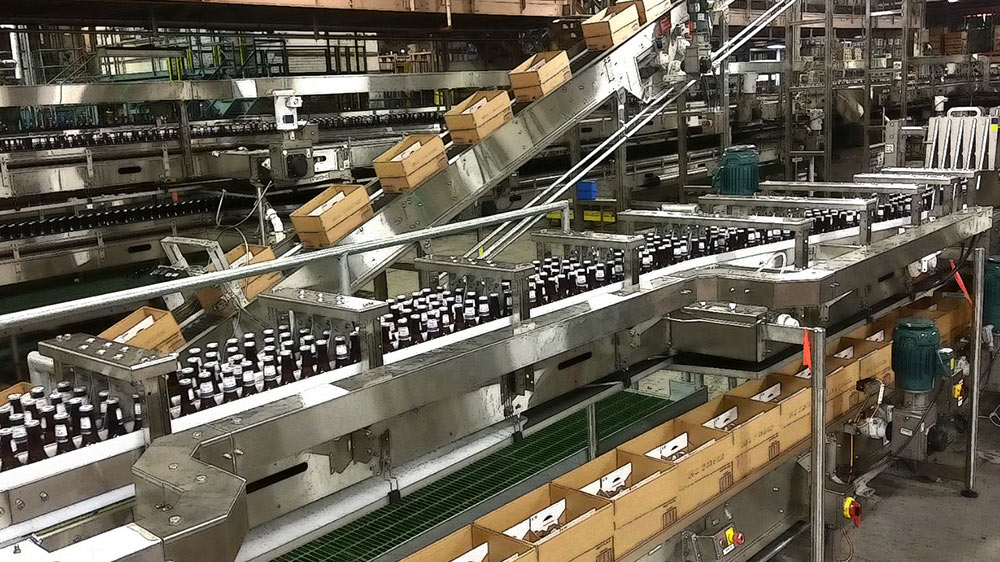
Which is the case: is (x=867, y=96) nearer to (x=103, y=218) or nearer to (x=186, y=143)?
(x=186, y=143)

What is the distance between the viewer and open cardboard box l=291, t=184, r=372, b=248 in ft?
10.7

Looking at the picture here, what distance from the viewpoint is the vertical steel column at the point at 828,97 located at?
662cm

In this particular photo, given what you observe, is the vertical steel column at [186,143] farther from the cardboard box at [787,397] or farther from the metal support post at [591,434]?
the cardboard box at [787,397]

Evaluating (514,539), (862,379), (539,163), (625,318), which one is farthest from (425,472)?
(539,163)

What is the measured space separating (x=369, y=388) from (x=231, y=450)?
1.09ft

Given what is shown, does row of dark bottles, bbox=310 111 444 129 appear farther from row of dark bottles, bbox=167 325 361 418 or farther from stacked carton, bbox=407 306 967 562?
row of dark bottles, bbox=167 325 361 418

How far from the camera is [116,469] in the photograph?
1577mm

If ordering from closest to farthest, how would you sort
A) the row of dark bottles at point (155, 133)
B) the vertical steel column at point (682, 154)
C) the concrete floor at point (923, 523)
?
1. the concrete floor at point (923, 523)
2. the row of dark bottles at point (155, 133)
3. the vertical steel column at point (682, 154)

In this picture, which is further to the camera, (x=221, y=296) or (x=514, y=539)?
(x=221, y=296)

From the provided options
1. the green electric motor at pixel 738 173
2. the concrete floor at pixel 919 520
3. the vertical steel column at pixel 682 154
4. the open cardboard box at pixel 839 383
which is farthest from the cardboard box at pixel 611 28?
the open cardboard box at pixel 839 383

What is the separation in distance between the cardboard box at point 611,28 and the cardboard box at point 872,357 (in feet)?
6.44

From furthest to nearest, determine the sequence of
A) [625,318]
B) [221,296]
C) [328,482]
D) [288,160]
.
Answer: [288,160] → [221,296] → [625,318] → [328,482]

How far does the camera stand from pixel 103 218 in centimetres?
452

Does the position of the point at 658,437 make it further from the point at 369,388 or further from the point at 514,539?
the point at 369,388
